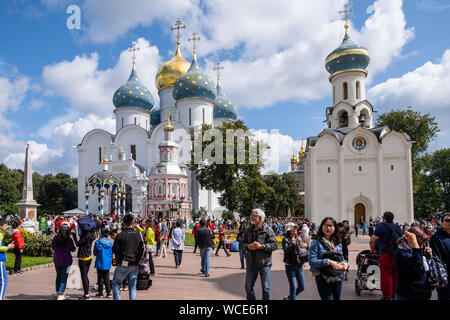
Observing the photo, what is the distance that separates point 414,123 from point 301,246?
35636mm

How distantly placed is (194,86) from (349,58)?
18540 millimetres

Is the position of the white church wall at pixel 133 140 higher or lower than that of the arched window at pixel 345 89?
lower

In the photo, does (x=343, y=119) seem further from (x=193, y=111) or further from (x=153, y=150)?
(x=153, y=150)

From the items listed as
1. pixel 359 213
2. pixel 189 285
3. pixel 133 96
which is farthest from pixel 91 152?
pixel 189 285

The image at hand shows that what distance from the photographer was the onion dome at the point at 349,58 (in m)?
37.5

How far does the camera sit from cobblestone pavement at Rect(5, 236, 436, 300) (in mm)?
7962

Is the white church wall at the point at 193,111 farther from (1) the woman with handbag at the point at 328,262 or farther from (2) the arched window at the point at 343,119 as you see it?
(1) the woman with handbag at the point at 328,262

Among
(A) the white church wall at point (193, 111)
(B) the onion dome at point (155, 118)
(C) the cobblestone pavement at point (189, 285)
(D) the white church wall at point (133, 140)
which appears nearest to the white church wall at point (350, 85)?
(A) the white church wall at point (193, 111)

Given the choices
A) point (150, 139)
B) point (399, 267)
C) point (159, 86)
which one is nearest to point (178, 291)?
point (399, 267)

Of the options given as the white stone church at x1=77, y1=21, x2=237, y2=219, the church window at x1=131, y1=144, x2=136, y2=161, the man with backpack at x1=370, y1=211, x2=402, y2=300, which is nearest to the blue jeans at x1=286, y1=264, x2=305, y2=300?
the man with backpack at x1=370, y1=211, x2=402, y2=300

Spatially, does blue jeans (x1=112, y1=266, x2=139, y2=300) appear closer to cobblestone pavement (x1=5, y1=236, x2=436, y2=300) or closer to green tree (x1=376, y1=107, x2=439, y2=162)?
cobblestone pavement (x1=5, y1=236, x2=436, y2=300)

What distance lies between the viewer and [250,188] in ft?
113

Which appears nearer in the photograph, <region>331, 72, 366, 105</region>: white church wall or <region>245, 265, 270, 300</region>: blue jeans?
<region>245, 265, 270, 300</region>: blue jeans

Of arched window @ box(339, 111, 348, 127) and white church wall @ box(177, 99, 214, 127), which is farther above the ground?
white church wall @ box(177, 99, 214, 127)
